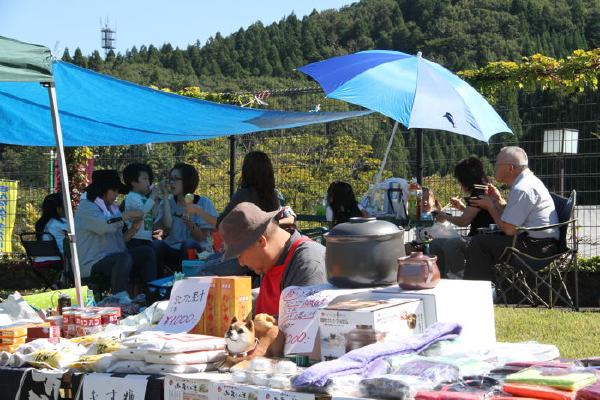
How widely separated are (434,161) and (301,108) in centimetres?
206

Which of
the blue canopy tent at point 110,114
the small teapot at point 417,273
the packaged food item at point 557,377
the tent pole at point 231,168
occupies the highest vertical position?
the blue canopy tent at point 110,114

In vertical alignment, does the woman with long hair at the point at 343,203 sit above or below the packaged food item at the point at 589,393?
above

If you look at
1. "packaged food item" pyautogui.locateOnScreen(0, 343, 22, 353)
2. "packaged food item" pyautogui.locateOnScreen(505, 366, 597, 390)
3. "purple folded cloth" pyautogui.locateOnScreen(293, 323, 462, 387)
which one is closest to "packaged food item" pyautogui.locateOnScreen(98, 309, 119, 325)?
"packaged food item" pyautogui.locateOnScreen(0, 343, 22, 353)

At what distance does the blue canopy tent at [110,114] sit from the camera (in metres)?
6.58

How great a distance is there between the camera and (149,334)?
290 centimetres

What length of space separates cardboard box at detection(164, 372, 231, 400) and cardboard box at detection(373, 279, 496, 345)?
59 cm

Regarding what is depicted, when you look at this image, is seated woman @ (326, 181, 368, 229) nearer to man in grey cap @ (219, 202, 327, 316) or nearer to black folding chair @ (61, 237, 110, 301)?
black folding chair @ (61, 237, 110, 301)

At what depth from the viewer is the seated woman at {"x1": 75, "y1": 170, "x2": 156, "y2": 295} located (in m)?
7.12

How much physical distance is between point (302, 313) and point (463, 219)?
4.67 meters

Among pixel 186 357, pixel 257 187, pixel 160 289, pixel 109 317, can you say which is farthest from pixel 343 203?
pixel 186 357

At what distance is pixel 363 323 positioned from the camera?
7.94ft

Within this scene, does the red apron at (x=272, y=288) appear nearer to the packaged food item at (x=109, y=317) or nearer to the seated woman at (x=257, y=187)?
the packaged food item at (x=109, y=317)

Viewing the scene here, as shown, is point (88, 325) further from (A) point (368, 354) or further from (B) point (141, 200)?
(B) point (141, 200)

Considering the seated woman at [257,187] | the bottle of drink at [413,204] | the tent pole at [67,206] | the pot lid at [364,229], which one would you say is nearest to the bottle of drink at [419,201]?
the bottle of drink at [413,204]
